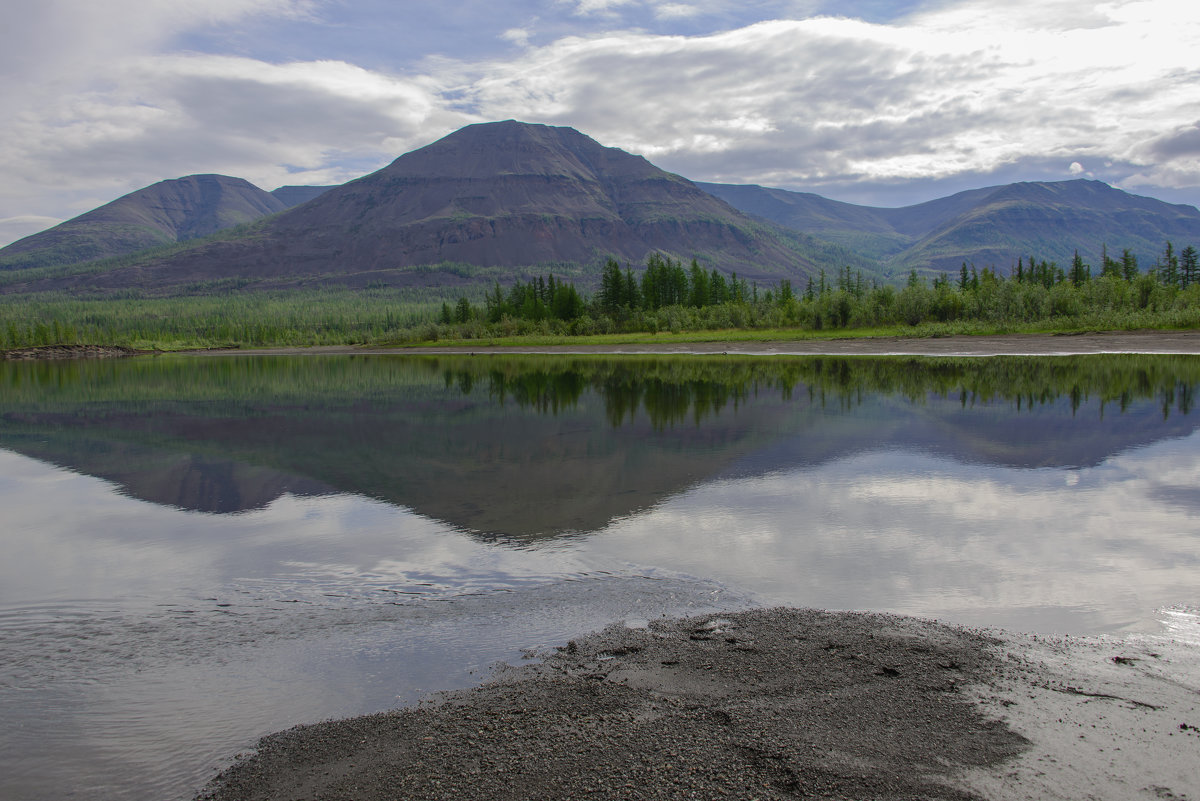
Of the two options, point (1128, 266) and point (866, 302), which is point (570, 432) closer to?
point (866, 302)

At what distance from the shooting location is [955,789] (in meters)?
4.96

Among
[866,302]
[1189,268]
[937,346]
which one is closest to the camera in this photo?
[937,346]

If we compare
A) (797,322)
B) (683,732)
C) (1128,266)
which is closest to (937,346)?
(797,322)

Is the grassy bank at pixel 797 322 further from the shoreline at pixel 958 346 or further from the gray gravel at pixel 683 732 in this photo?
the gray gravel at pixel 683 732

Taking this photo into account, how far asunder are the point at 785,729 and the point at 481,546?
7125 millimetres

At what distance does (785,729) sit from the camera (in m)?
5.75

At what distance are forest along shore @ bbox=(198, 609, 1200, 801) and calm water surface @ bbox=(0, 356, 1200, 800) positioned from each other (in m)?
0.76

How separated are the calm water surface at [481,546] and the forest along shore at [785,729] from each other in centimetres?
76

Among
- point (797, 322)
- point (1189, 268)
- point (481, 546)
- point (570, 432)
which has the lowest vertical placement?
point (481, 546)

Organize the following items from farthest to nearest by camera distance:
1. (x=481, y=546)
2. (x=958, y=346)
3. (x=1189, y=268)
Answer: (x=1189, y=268) → (x=958, y=346) → (x=481, y=546)

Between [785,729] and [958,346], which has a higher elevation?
[958,346]

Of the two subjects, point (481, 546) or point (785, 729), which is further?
point (481, 546)

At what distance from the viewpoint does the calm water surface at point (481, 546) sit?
730 centimetres

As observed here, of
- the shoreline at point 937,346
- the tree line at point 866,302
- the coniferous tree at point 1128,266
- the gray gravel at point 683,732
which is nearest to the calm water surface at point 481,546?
the gray gravel at point 683,732
